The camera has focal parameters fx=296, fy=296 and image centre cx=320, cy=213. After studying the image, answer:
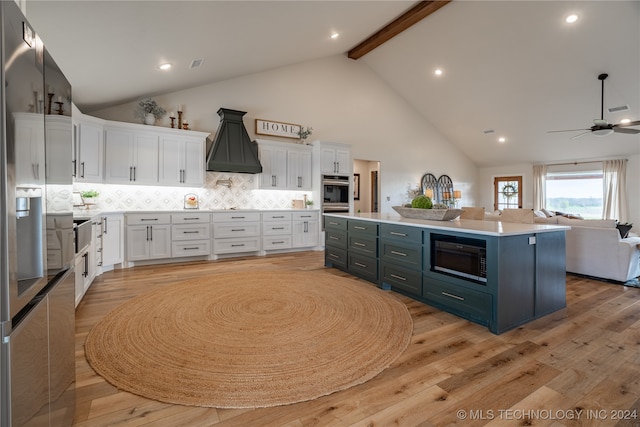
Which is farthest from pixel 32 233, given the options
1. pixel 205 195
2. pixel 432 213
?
pixel 205 195

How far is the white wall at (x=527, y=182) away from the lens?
7.54 metres

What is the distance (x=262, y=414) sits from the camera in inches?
59.9

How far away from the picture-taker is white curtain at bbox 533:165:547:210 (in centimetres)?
918

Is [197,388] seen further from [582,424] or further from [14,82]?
[582,424]

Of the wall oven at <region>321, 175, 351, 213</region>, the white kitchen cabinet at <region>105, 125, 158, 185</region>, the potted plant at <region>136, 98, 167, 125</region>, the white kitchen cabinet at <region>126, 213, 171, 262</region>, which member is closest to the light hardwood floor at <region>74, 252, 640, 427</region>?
the white kitchen cabinet at <region>126, 213, 171, 262</region>

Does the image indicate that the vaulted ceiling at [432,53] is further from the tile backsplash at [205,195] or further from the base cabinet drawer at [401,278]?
the base cabinet drawer at [401,278]

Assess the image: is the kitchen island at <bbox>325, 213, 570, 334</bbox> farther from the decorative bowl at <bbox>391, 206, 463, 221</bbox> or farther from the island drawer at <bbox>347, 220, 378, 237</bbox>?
the decorative bowl at <bbox>391, 206, 463, 221</bbox>

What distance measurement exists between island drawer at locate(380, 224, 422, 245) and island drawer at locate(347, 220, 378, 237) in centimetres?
13

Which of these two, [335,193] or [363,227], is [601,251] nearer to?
[363,227]

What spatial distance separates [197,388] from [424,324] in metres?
1.86

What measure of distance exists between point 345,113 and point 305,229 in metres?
3.31

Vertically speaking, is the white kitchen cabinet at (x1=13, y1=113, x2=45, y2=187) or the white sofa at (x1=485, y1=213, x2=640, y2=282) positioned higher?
the white kitchen cabinet at (x1=13, y1=113, x2=45, y2=187)

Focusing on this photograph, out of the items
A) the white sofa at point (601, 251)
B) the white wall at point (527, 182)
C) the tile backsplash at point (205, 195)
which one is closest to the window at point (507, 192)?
the white wall at point (527, 182)

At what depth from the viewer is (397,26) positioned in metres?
6.13
